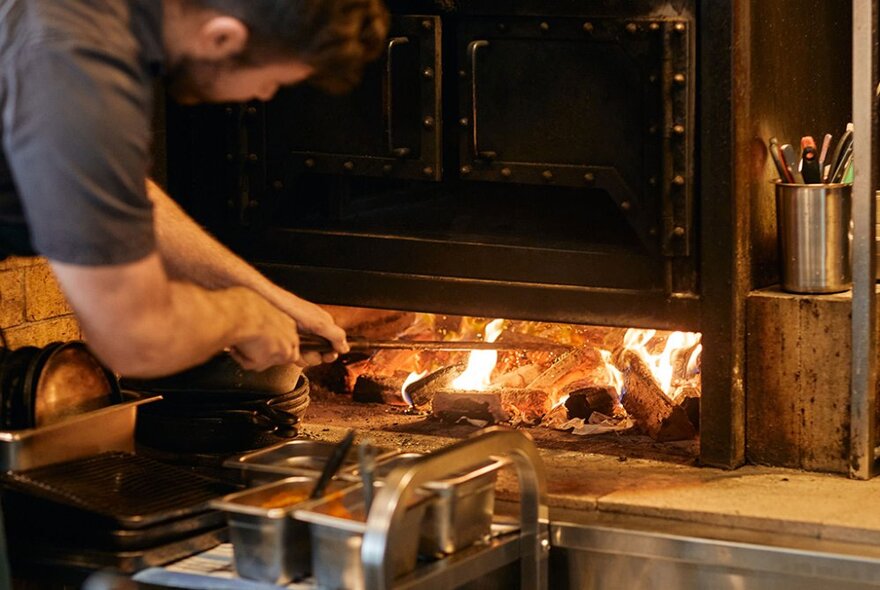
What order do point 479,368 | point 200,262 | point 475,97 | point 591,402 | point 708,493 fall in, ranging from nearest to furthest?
1. point 200,262
2. point 708,493
3. point 475,97
4. point 591,402
5. point 479,368

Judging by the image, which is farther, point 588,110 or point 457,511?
point 588,110

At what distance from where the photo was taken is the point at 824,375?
3.31 metres

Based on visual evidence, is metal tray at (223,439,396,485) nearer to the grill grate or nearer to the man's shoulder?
the grill grate

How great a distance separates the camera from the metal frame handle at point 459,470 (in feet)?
7.70

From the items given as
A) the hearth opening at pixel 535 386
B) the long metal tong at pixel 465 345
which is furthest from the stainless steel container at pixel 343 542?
the long metal tong at pixel 465 345

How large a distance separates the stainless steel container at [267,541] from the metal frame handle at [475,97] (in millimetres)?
1251

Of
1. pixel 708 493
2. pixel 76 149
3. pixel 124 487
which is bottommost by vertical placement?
pixel 708 493

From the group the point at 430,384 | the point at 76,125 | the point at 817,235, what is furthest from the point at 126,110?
the point at 430,384

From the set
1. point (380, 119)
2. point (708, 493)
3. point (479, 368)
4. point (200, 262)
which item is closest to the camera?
point (200, 262)

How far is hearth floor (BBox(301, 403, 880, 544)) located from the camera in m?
3.02

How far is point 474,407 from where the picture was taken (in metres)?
3.84

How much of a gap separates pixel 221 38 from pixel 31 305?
1781mm

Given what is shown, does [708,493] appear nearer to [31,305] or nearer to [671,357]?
[671,357]

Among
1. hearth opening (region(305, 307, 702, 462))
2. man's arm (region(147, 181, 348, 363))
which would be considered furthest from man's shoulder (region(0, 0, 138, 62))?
hearth opening (region(305, 307, 702, 462))
